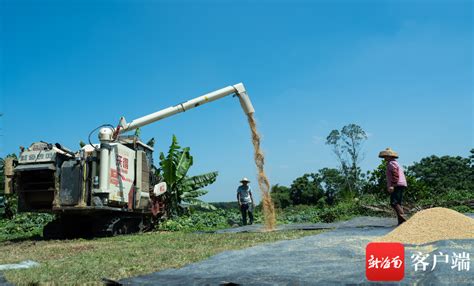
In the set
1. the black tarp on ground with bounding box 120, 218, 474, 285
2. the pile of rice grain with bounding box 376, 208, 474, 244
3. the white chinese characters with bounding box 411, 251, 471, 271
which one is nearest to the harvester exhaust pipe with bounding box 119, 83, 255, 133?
the pile of rice grain with bounding box 376, 208, 474, 244

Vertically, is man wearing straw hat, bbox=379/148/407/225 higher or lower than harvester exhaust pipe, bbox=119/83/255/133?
lower

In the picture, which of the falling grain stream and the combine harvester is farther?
the falling grain stream

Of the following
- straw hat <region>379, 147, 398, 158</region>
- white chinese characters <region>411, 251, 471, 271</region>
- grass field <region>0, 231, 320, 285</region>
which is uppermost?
straw hat <region>379, 147, 398, 158</region>

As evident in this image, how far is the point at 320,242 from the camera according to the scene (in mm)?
7320

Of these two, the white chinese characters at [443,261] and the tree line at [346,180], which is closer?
the white chinese characters at [443,261]

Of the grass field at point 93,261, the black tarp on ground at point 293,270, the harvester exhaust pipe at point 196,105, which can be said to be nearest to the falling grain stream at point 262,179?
the harvester exhaust pipe at point 196,105

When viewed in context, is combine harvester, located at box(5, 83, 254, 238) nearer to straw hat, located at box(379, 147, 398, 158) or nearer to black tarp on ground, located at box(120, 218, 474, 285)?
straw hat, located at box(379, 147, 398, 158)

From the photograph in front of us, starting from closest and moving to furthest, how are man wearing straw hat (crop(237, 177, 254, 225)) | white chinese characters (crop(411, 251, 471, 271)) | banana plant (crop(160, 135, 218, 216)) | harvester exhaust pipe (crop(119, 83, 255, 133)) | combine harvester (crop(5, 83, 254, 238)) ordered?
white chinese characters (crop(411, 251, 471, 271)) < combine harvester (crop(5, 83, 254, 238)) < harvester exhaust pipe (crop(119, 83, 255, 133)) < man wearing straw hat (crop(237, 177, 254, 225)) < banana plant (crop(160, 135, 218, 216))

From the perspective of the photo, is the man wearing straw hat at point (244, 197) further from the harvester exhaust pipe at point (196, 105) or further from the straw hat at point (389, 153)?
the straw hat at point (389, 153)

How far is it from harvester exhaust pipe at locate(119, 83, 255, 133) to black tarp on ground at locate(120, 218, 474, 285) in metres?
6.18

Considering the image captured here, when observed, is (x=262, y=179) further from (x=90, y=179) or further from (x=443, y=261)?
(x=443, y=261)

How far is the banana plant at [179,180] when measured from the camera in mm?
17031

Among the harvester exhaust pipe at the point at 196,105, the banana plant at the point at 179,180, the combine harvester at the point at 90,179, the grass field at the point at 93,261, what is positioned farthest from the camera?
the banana plant at the point at 179,180

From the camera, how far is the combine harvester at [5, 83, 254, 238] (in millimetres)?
10805
